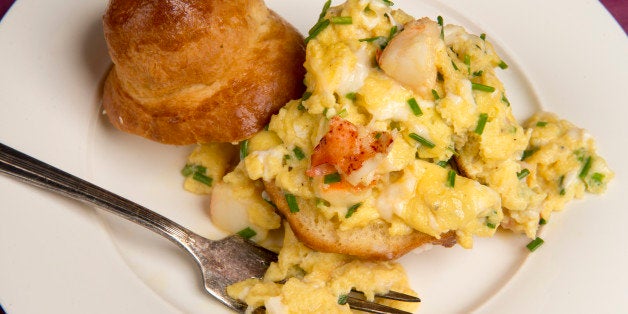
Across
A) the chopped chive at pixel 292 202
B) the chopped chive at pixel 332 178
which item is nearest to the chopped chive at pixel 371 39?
the chopped chive at pixel 332 178

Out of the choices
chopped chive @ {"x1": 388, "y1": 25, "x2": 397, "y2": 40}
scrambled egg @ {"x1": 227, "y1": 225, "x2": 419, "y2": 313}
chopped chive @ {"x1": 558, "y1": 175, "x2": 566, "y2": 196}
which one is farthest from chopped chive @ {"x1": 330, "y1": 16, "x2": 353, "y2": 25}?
chopped chive @ {"x1": 558, "y1": 175, "x2": 566, "y2": 196}

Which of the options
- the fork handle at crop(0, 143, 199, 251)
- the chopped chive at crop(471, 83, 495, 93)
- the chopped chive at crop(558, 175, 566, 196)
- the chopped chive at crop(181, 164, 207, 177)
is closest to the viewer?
the fork handle at crop(0, 143, 199, 251)

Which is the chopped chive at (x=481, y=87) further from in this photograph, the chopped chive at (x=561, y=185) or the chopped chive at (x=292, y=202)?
the chopped chive at (x=292, y=202)

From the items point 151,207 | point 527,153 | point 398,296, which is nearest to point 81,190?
point 151,207

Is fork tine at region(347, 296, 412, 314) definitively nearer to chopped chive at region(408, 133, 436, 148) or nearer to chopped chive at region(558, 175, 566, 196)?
chopped chive at region(408, 133, 436, 148)

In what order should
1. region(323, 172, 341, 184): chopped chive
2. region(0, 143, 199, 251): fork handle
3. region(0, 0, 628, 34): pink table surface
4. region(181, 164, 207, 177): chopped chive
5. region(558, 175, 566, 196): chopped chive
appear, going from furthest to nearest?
region(0, 0, 628, 34): pink table surface → region(181, 164, 207, 177): chopped chive → region(558, 175, 566, 196): chopped chive → region(0, 143, 199, 251): fork handle → region(323, 172, 341, 184): chopped chive

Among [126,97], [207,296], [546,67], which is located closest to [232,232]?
[207,296]

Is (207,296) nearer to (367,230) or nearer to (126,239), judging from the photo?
(126,239)
